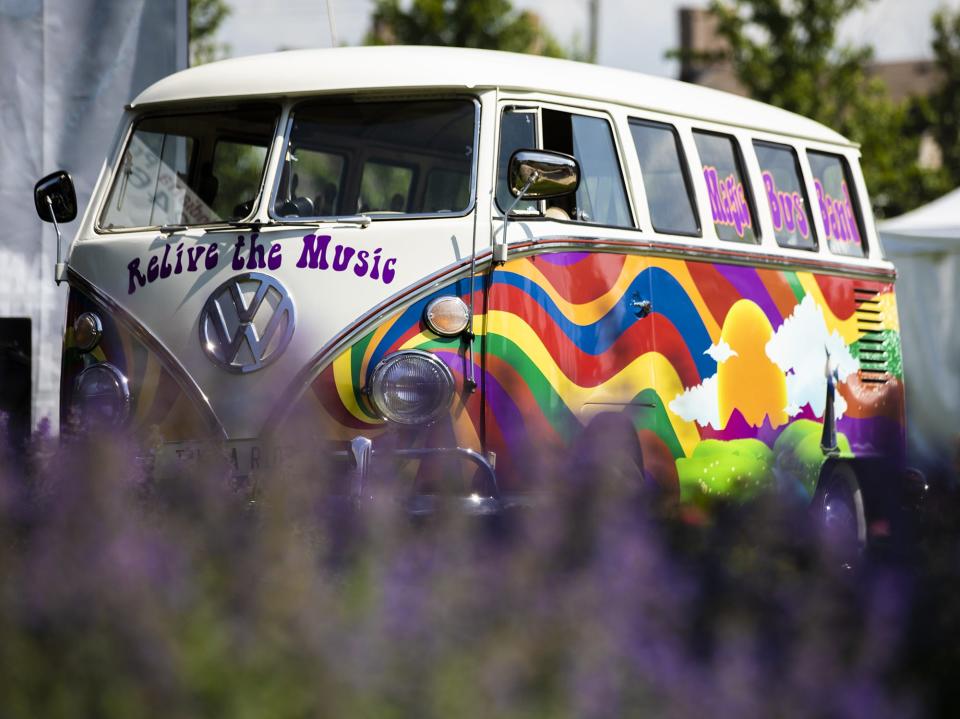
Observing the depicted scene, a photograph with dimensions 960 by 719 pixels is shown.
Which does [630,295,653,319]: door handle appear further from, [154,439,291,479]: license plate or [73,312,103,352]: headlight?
[73,312,103,352]: headlight

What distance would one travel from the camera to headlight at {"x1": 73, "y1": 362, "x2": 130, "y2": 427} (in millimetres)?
6297

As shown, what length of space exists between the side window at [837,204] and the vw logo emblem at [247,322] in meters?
3.76

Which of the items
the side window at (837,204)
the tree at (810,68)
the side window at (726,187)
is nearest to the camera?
the side window at (726,187)

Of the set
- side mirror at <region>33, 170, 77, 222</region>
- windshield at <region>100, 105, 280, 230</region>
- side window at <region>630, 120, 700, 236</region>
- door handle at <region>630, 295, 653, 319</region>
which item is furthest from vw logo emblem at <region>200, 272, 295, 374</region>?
side window at <region>630, 120, 700, 236</region>

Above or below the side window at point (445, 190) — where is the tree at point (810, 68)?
above

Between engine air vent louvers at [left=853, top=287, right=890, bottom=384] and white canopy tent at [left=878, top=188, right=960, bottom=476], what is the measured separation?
20.0ft

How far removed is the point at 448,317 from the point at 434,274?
195 mm

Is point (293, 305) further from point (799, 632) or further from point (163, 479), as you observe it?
point (799, 632)

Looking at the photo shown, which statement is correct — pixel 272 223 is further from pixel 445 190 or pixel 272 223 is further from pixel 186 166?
pixel 186 166

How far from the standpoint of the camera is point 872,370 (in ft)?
29.2

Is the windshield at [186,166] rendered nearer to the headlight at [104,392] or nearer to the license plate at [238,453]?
the headlight at [104,392]

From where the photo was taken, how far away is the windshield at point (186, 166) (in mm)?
6844

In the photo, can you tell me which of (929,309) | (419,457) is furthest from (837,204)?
(929,309)

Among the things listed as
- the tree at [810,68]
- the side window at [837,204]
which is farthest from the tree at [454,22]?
the side window at [837,204]
